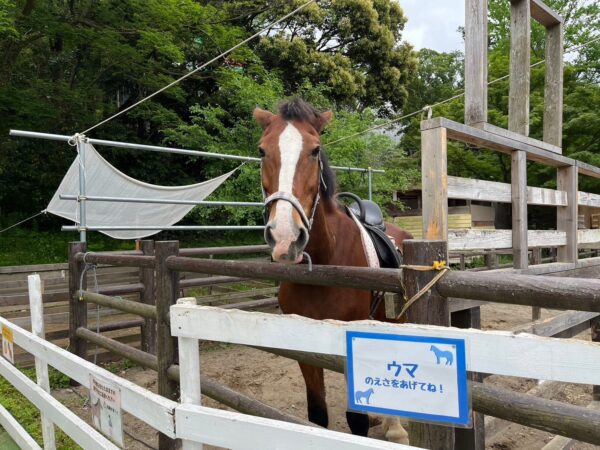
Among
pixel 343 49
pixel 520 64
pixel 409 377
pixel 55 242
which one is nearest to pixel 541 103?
pixel 343 49

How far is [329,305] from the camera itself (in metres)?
2.31

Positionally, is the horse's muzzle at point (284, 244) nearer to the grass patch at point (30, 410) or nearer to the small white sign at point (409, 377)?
the small white sign at point (409, 377)

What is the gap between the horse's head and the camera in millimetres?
1659

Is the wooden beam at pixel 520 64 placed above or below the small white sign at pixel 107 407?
above

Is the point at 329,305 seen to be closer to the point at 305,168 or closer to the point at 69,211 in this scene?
the point at 305,168

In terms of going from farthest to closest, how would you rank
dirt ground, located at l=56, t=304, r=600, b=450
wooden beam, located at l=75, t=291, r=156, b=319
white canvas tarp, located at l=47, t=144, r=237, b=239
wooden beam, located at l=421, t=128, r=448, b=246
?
white canvas tarp, located at l=47, t=144, r=237, b=239 → dirt ground, located at l=56, t=304, r=600, b=450 → wooden beam, located at l=75, t=291, r=156, b=319 → wooden beam, located at l=421, t=128, r=448, b=246

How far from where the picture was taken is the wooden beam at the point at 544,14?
304 centimetres

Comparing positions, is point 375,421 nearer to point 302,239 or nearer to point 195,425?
point 302,239

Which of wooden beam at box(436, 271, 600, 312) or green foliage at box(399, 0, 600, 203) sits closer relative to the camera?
wooden beam at box(436, 271, 600, 312)

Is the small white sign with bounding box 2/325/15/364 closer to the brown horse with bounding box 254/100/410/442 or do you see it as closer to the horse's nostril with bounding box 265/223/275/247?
the brown horse with bounding box 254/100/410/442

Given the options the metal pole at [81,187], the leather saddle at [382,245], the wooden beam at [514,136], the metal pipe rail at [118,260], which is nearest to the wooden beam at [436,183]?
the wooden beam at [514,136]

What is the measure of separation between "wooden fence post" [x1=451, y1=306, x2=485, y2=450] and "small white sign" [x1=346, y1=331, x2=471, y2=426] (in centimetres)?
91

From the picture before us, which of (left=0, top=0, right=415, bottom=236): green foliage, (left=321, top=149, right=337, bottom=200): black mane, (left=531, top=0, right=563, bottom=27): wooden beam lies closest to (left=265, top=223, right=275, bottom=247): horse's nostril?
(left=321, top=149, right=337, bottom=200): black mane

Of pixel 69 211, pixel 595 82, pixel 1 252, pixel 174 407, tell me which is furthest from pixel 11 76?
pixel 595 82
